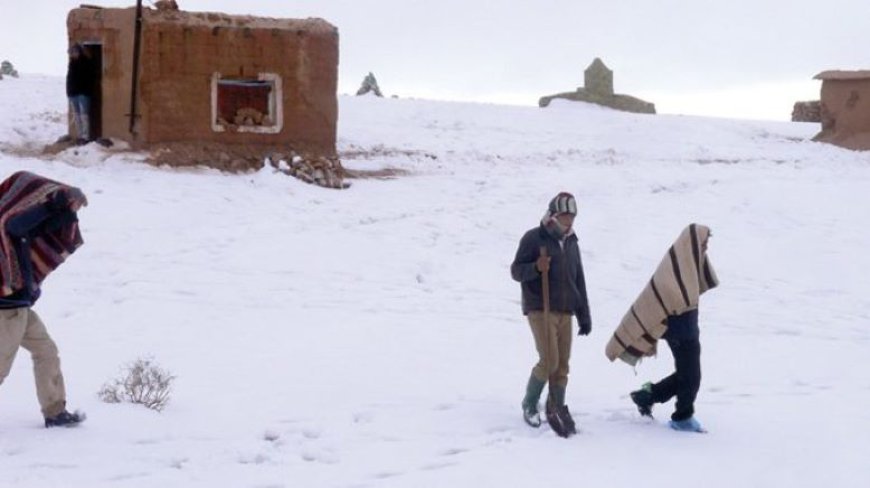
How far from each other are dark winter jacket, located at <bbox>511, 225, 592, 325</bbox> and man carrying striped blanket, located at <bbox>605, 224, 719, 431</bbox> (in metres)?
0.52

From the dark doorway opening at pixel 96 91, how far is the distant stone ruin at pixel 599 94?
65.7 feet

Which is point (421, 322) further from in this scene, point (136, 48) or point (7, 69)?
point (7, 69)

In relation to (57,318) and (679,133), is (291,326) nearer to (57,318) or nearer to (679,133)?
(57,318)

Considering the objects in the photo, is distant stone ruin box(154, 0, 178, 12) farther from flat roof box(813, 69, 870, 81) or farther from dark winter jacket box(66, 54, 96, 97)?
flat roof box(813, 69, 870, 81)

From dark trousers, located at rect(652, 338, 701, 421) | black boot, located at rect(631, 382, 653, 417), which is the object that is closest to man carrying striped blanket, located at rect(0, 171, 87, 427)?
black boot, located at rect(631, 382, 653, 417)

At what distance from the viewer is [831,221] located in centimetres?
1839

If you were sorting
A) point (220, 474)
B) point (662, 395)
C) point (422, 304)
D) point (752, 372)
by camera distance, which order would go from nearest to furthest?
point (220, 474)
point (662, 395)
point (752, 372)
point (422, 304)

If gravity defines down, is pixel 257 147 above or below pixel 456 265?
above

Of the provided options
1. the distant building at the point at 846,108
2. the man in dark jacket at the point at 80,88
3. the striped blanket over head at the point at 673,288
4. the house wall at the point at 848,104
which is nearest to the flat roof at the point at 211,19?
the man in dark jacket at the point at 80,88

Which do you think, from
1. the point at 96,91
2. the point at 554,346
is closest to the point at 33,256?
the point at 554,346

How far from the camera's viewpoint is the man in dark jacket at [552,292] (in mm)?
7910

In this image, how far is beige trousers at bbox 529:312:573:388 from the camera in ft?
26.0

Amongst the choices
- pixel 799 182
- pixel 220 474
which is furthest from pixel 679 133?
pixel 220 474

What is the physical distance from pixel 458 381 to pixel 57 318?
394 cm
